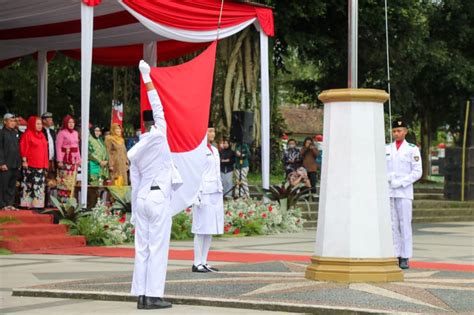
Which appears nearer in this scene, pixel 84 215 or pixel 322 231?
pixel 322 231

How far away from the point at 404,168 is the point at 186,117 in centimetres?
323

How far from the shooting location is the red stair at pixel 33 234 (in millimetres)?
17047

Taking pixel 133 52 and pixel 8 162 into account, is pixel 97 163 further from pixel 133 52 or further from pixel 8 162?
pixel 133 52

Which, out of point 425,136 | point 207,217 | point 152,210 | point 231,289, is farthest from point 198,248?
point 425,136

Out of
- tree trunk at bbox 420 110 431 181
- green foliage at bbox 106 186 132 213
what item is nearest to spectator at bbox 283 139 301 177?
green foliage at bbox 106 186 132 213

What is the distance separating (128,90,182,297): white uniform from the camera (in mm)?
10125

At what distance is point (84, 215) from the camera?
731 inches

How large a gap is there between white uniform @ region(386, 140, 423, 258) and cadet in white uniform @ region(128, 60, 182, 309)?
495 centimetres

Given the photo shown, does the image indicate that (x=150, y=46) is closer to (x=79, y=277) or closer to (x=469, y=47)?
(x=79, y=277)

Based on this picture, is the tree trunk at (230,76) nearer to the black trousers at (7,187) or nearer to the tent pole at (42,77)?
the tent pole at (42,77)

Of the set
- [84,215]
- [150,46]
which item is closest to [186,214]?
[84,215]

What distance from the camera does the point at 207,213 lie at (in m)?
13.7

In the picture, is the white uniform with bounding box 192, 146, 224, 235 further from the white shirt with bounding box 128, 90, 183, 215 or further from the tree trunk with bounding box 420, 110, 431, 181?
the tree trunk with bounding box 420, 110, 431, 181

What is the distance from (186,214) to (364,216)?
→ 9160 mm
